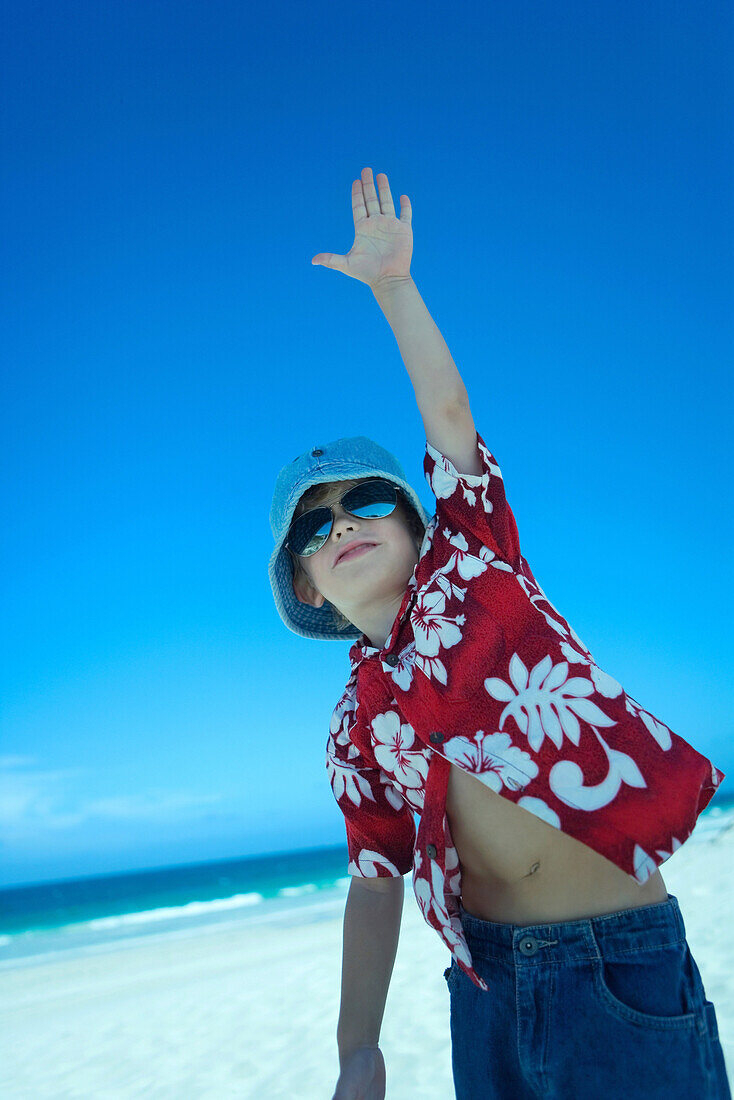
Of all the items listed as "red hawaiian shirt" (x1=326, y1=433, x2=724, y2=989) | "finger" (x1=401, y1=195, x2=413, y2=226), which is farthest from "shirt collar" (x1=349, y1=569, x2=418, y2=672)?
"finger" (x1=401, y1=195, x2=413, y2=226)

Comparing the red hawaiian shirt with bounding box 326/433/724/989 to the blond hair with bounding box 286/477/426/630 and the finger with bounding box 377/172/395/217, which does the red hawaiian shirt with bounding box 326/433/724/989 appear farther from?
the finger with bounding box 377/172/395/217

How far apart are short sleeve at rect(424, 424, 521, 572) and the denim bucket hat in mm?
294

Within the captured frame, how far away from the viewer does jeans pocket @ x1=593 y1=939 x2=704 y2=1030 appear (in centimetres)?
151

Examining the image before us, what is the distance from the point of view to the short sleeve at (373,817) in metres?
2.09

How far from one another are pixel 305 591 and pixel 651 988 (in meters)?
1.49

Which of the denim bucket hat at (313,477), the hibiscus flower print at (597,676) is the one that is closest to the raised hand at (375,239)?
the denim bucket hat at (313,477)

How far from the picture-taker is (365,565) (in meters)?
2.15

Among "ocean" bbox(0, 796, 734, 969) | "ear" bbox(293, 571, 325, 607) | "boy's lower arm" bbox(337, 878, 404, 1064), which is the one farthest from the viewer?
"ocean" bbox(0, 796, 734, 969)

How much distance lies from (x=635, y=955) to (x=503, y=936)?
267 millimetres

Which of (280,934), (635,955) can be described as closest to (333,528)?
(635,955)

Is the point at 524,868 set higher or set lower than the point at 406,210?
lower

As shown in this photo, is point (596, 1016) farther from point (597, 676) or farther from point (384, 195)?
point (384, 195)

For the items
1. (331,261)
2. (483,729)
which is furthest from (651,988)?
(331,261)

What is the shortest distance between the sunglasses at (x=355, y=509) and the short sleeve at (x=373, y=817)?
0.60 metres
